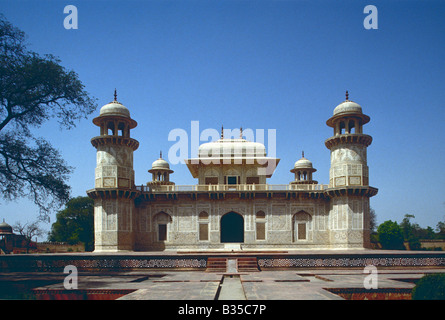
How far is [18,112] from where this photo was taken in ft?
52.9

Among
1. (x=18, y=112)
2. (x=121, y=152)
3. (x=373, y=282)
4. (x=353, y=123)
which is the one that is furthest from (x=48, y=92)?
(x=353, y=123)

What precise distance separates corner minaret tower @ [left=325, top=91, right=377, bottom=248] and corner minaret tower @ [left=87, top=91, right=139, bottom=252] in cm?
1475

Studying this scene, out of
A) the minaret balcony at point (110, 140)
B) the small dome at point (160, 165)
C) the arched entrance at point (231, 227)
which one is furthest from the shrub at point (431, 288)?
the small dome at point (160, 165)

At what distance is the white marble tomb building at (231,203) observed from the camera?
2600 centimetres

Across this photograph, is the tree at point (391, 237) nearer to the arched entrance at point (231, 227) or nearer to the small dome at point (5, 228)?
the arched entrance at point (231, 227)

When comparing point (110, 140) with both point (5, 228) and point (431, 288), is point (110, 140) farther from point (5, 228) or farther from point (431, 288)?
point (5, 228)

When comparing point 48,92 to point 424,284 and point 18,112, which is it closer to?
point 18,112

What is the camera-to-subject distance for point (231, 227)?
3008 cm

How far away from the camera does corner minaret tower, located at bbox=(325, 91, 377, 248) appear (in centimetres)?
2572

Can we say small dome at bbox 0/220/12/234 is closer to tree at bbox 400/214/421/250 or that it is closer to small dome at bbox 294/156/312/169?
small dome at bbox 294/156/312/169

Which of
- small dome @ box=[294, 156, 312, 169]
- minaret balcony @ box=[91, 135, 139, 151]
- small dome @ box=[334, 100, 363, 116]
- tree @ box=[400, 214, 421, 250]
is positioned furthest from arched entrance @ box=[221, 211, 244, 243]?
tree @ box=[400, 214, 421, 250]

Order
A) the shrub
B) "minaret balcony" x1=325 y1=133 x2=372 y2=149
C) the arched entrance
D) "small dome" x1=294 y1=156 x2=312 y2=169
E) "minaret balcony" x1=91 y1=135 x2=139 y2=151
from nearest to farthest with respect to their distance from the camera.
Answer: the shrub < "minaret balcony" x1=325 y1=133 x2=372 y2=149 < "minaret balcony" x1=91 y1=135 x2=139 y2=151 < the arched entrance < "small dome" x1=294 y1=156 x2=312 y2=169

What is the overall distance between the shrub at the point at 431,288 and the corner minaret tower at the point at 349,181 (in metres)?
18.0

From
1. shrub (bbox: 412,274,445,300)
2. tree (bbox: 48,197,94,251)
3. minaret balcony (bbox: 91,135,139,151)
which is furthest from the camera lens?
tree (bbox: 48,197,94,251)
